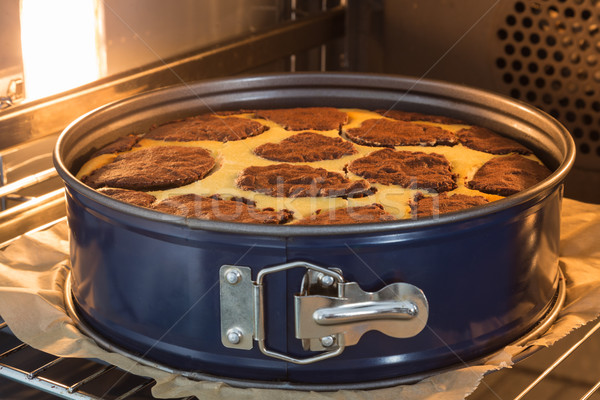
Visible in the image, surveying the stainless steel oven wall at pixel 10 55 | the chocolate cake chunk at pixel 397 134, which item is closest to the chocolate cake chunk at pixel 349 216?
the chocolate cake chunk at pixel 397 134

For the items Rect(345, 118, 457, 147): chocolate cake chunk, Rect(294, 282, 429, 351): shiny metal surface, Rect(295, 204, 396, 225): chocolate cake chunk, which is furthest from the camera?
Rect(345, 118, 457, 147): chocolate cake chunk

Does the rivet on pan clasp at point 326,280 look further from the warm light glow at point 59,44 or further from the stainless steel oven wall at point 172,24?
the stainless steel oven wall at point 172,24

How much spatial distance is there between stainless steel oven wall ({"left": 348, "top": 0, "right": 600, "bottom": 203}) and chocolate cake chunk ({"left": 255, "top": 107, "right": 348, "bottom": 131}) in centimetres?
41

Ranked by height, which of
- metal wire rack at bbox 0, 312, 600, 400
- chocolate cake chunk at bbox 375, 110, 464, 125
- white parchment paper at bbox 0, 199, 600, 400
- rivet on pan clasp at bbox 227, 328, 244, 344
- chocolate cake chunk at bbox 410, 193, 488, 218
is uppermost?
chocolate cake chunk at bbox 375, 110, 464, 125

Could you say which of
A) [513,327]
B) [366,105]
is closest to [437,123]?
[366,105]

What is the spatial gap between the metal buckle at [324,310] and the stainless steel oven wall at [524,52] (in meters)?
1.03

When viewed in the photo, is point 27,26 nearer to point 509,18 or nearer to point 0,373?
point 0,373

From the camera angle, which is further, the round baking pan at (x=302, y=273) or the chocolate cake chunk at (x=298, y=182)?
the chocolate cake chunk at (x=298, y=182)

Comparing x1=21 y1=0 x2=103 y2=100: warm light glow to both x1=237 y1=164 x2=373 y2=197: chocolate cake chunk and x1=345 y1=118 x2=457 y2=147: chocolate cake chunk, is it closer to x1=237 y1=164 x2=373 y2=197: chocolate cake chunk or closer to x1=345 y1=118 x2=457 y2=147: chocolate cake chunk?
x1=237 y1=164 x2=373 y2=197: chocolate cake chunk

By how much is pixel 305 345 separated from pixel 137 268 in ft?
0.96

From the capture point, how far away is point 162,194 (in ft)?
4.87

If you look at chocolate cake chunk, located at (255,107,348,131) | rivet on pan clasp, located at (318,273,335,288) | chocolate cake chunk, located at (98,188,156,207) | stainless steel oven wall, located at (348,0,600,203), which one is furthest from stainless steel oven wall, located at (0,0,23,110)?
stainless steel oven wall, located at (348,0,600,203)

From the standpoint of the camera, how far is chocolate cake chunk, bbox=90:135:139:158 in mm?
1658

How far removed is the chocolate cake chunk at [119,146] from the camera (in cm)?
166
